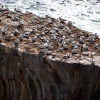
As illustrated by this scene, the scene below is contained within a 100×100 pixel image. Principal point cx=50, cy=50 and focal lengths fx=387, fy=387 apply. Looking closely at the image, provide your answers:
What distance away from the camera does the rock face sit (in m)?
5.92

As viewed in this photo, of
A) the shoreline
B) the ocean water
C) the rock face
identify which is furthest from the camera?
the ocean water

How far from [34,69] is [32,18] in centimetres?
240

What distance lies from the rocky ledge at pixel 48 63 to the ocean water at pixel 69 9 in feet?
13.0

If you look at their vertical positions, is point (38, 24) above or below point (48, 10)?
above

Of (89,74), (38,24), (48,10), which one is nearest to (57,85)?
(89,74)

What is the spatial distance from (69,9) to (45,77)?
7.16 meters

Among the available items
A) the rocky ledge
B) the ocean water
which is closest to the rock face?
the rocky ledge

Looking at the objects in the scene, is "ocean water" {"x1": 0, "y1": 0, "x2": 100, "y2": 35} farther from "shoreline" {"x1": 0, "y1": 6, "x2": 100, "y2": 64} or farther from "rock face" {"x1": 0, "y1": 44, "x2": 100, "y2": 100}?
"rock face" {"x1": 0, "y1": 44, "x2": 100, "y2": 100}

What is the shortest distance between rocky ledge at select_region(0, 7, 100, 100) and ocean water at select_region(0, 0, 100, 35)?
3952 mm

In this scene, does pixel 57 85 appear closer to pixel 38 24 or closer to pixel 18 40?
pixel 18 40

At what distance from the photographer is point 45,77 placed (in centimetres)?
612

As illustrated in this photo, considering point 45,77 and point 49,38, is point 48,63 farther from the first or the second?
point 49,38

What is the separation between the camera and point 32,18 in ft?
27.5

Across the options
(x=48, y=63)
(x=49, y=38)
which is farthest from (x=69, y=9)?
(x=48, y=63)
